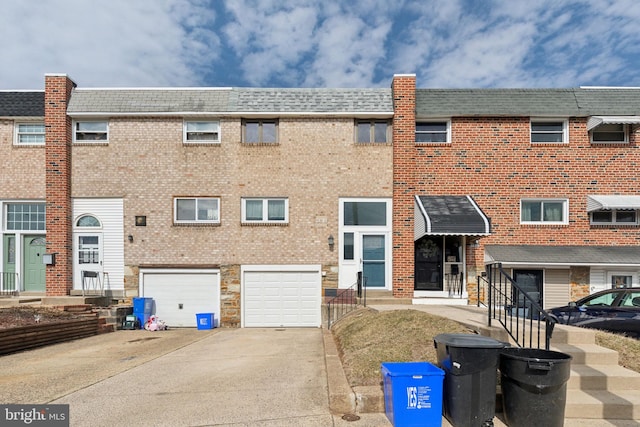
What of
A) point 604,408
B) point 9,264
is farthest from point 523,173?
point 9,264

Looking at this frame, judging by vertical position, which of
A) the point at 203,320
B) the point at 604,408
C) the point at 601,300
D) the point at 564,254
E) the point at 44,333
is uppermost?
the point at 564,254

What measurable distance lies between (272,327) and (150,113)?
8.72 m

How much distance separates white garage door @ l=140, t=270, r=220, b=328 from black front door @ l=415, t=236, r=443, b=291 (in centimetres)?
714

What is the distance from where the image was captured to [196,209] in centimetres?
1424

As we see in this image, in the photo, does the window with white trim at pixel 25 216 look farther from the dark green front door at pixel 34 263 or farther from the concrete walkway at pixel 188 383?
the concrete walkway at pixel 188 383

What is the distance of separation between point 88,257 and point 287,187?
7539 mm

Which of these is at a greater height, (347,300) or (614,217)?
(614,217)

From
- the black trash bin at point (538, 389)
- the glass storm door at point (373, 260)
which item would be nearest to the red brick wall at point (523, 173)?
the glass storm door at point (373, 260)

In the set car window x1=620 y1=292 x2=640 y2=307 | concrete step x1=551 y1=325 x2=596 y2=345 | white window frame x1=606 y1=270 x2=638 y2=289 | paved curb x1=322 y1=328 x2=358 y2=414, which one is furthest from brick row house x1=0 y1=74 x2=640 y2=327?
paved curb x1=322 y1=328 x2=358 y2=414

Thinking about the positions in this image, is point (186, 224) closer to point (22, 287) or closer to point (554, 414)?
point (22, 287)

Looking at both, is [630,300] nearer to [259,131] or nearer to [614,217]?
[614,217]

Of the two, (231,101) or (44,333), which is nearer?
(44,333)

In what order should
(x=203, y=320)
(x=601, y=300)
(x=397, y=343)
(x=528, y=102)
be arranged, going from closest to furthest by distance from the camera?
(x=397, y=343)
(x=601, y=300)
(x=203, y=320)
(x=528, y=102)

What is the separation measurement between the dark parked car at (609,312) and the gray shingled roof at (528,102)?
6872mm
